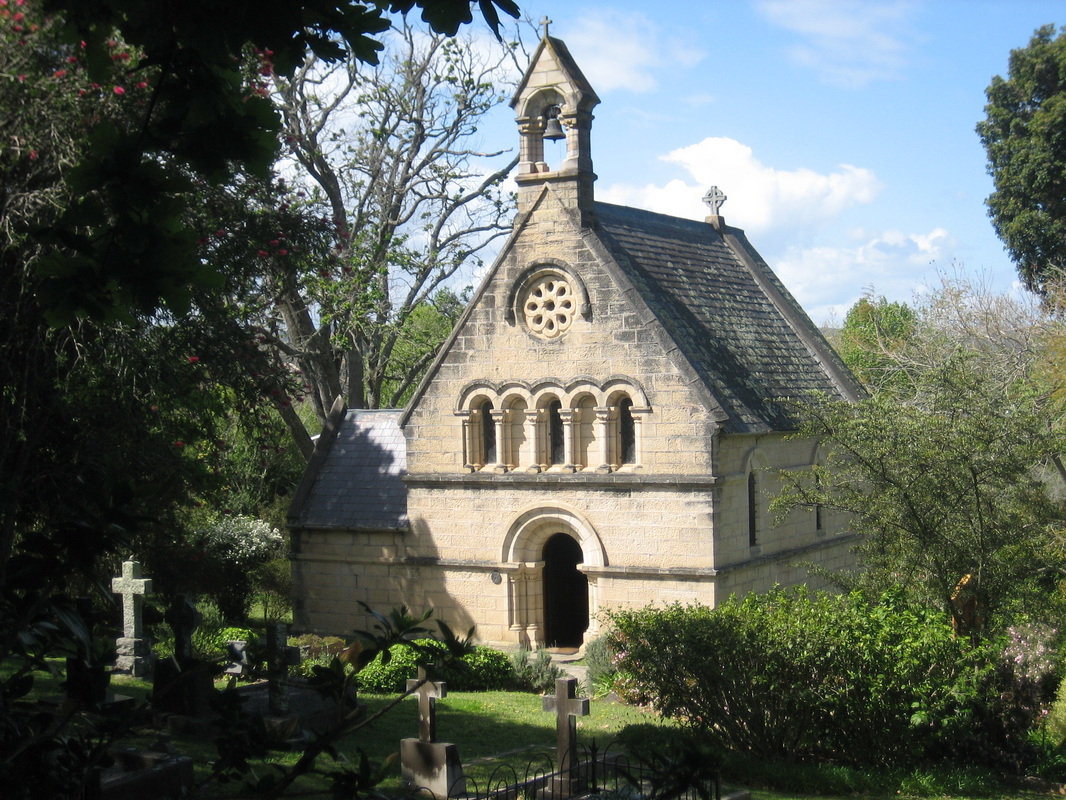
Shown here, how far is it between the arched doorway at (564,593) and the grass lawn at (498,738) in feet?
13.5

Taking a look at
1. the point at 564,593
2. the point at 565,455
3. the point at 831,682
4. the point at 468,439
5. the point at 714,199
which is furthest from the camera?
the point at 714,199

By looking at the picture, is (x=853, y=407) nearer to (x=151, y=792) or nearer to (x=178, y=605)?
(x=178, y=605)

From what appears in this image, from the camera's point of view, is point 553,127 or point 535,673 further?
point 553,127

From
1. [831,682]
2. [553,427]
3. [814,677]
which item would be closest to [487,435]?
[553,427]

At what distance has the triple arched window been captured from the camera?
808 inches

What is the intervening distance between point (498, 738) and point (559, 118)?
12.0m

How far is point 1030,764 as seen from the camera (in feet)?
48.3

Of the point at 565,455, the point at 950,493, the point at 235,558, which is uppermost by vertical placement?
the point at 565,455

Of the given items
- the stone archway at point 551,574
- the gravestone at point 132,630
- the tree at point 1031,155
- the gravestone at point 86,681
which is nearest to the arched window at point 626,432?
the stone archway at point 551,574

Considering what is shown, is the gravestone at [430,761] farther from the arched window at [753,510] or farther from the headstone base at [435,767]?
the arched window at [753,510]

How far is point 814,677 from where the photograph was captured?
1354cm

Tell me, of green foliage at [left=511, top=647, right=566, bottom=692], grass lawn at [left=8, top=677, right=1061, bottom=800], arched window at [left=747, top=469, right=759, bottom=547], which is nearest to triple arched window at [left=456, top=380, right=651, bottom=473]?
arched window at [left=747, top=469, right=759, bottom=547]

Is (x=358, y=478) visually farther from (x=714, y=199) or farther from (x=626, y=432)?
(x=714, y=199)

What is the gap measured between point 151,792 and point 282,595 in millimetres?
19067
